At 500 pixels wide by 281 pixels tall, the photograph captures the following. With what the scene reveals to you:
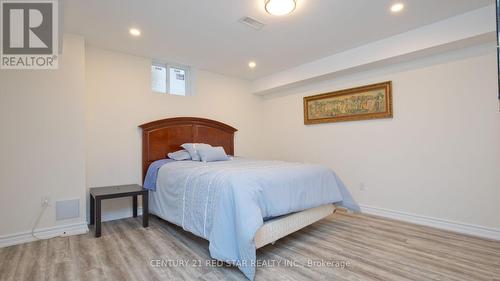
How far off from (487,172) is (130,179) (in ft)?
15.0

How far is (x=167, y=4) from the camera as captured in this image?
2.43m

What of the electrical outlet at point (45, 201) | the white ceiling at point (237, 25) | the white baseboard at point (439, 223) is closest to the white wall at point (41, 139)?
the electrical outlet at point (45, 201)

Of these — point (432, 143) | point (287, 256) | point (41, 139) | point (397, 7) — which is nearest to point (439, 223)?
point (432, 143)

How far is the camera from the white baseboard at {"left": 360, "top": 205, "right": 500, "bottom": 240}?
271cm

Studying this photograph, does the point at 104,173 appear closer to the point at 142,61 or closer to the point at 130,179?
the point at 130,179

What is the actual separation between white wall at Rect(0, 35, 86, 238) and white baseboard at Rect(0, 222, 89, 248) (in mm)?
41

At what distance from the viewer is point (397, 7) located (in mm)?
2514

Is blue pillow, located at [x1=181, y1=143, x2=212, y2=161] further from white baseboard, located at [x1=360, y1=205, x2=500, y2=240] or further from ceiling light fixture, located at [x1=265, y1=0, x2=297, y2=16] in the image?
white baseboard, located at [x1=360, y1=205, x2=500, y2=240]

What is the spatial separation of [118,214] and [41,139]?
140 centimetres

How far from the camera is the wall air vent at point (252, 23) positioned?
274cm

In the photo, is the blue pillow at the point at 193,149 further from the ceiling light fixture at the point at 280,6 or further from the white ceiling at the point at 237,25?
the ceiling light fixture at the point at 280,6

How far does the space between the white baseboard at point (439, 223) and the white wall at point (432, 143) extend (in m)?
0.05

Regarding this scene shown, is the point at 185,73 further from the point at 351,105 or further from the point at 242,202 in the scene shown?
the point at 242,202

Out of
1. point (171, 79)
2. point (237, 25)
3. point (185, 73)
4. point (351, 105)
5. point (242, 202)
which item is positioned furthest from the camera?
point (185, 73)
